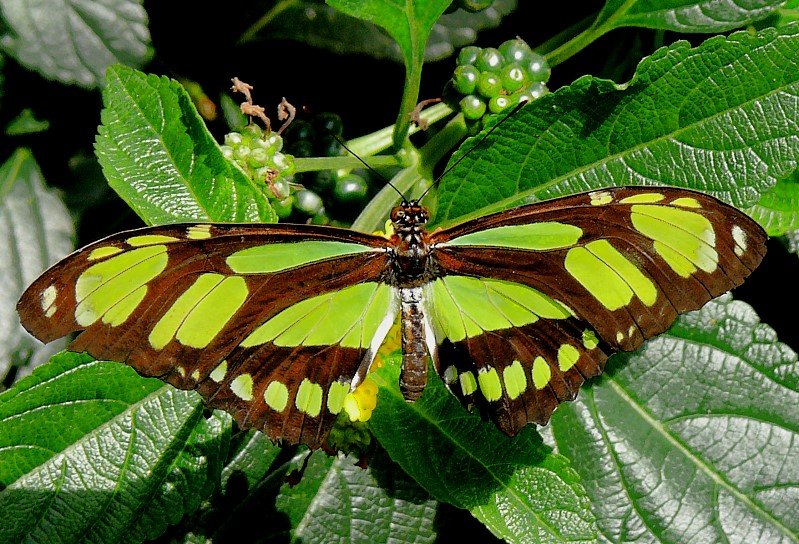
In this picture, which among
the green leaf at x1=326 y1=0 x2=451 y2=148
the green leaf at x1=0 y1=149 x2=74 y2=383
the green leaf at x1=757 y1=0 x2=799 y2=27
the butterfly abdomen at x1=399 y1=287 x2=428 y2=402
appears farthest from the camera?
the green leaf at x1=0 y1=149 x2=74 y2=383

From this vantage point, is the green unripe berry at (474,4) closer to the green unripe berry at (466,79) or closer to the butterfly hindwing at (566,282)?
the green unripe berry at (466,79)

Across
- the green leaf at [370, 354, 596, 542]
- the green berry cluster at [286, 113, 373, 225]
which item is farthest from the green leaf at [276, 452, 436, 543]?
the green berry cluster at [286, 113, 373, 225]

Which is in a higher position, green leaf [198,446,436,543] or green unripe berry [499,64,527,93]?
green unripe berry [499,64,527,93]

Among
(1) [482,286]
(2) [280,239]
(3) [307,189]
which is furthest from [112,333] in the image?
(3) [307,189]

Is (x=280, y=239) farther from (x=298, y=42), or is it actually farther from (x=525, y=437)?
(x=298, y=42)

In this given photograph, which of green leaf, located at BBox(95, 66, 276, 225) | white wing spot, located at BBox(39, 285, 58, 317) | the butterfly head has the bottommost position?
white wing spot, located at BBox(39, 285, 58, 317)

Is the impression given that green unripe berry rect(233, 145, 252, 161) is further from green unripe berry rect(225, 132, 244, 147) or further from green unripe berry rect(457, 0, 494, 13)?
green unripe berry rect(457, 0, 494, 13)

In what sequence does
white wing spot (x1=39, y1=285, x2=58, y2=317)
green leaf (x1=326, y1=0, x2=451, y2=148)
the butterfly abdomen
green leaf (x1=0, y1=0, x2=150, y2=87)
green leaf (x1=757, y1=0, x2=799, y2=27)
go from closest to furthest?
white wing spot (x1=39, y1=285, x2=58, y2=317)
the butterfly abdomen
green leaf (x1=326, y1=0, x2=451, y2=148)
green leaf (x1=757, y1=0, x2=799, y2=27)
green leaf (x1=0, y1=0, x2=150, y2=87)

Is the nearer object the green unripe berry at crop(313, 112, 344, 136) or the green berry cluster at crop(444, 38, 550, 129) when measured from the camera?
the green berry cluster at crop(444, 38, 550, 129)

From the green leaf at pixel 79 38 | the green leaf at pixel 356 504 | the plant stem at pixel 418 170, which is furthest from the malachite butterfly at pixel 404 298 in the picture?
the green leaf at pixel 79 38
